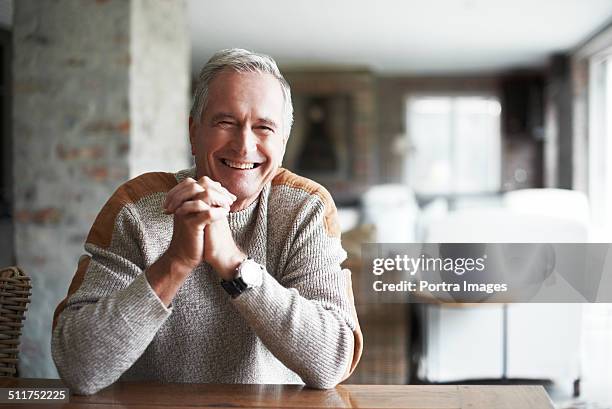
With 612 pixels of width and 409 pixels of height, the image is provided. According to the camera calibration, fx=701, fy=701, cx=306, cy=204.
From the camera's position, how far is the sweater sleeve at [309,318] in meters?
0.93

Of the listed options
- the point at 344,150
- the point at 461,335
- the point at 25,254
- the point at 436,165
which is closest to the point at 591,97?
the point at 461,335

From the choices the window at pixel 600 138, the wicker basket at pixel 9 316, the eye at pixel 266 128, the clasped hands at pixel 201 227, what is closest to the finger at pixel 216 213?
the clasped hands at pixel 201 227

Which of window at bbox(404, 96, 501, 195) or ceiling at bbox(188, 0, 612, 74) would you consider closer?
A: ceiling at bbox(188, 0, 612, 74)

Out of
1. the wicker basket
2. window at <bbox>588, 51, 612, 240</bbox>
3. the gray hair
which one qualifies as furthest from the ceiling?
the wicker basket

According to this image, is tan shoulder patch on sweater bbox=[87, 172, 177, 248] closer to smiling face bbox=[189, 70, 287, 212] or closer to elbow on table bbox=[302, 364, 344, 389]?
smiling face bbox=[189, 70, 287, 212]

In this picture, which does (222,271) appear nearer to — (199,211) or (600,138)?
(199,211)

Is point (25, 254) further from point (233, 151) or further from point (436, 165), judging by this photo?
point (436, 165)

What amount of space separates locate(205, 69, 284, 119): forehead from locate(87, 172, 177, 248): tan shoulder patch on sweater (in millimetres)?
148

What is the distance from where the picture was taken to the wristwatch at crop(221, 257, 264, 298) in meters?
0.93

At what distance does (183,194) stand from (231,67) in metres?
0.26

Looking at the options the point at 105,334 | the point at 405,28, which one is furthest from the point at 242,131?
the point at 405,28

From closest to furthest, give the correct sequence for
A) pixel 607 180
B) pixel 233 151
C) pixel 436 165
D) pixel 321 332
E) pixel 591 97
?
pixel 321 332 < pixel 233 151 < pixel 607 180 < pixel 591 97 < pixel 436 165

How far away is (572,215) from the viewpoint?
8.38ft

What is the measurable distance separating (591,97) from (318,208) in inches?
79.4
